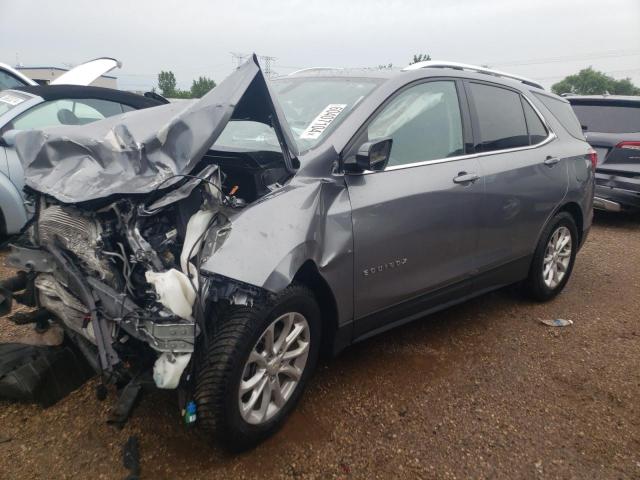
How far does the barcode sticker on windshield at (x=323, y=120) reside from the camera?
8.86ft

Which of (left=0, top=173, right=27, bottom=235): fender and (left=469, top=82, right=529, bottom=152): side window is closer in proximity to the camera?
(left=469, top=82, right=529, bottom=152): side window

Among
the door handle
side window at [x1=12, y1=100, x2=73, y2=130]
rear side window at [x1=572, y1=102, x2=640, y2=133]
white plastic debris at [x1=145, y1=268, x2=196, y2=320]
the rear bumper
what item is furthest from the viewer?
rear side window at [x1=572, y1=102, x2=640, y2=133]

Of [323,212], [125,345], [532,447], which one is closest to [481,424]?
[532,447]

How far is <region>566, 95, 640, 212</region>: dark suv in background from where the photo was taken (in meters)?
6.95

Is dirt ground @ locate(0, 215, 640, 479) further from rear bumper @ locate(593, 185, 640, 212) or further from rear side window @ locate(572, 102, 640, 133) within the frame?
rear side window @ locate(572, 102, 640, 133)

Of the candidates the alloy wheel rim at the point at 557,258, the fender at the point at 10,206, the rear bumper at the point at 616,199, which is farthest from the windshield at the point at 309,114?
the rear bumper at the point at 616,199

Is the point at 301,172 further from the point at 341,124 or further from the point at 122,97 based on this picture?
the point at 122,97

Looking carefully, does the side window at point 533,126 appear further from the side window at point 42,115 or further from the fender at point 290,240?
the side window at point 42,115

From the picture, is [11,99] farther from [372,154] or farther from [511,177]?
[511,177]

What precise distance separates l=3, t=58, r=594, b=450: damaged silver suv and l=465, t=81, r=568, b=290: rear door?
0.03 metres

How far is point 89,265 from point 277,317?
86 centimetres

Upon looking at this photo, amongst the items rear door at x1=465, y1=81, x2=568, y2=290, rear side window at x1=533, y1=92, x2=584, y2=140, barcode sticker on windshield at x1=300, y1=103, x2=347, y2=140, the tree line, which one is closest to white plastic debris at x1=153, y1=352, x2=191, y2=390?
barcode sticker on windshield at x1=300, y1=103, x2=347, y2=140

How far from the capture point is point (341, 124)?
8.79 feet

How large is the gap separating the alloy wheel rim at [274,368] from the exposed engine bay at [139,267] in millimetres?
319
